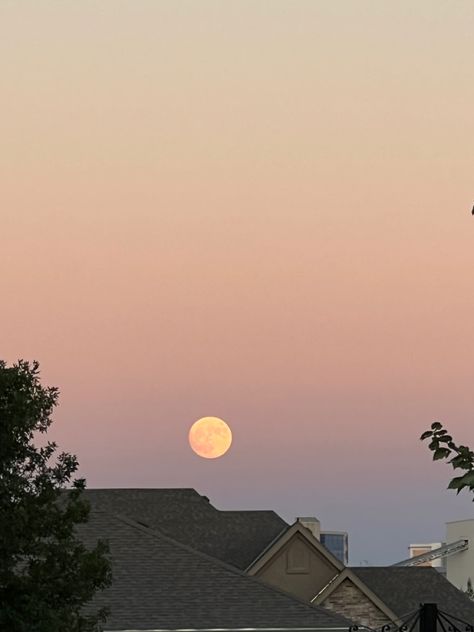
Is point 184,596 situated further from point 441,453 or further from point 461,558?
point 461,558

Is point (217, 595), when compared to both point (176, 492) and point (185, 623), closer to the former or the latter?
point (185, 623)

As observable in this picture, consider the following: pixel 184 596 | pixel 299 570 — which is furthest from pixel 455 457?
pixel 299 570

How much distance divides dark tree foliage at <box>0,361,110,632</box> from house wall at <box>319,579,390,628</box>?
32974 millimetres

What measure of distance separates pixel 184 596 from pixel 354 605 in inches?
857

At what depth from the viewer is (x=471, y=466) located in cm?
1174

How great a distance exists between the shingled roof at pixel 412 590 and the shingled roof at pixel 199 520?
4.77 meters

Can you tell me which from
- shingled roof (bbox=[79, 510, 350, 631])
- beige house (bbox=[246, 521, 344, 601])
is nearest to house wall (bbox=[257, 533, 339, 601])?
beige house (bbox=[246, 521, 344, 601])

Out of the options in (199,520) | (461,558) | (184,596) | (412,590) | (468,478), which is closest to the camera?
(468,478)

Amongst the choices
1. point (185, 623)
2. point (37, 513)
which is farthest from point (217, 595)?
point (37, 513)

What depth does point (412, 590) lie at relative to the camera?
198 ft

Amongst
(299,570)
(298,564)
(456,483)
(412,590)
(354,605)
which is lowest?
(456,483)

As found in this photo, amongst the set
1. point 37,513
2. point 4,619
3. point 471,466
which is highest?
point 37,513

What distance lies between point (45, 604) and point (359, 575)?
40.2 metres

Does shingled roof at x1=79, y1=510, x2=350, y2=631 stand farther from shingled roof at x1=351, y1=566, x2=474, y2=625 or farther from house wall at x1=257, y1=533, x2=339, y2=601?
shingled roof at x1=351, y1=566, x2=474, y2=625
